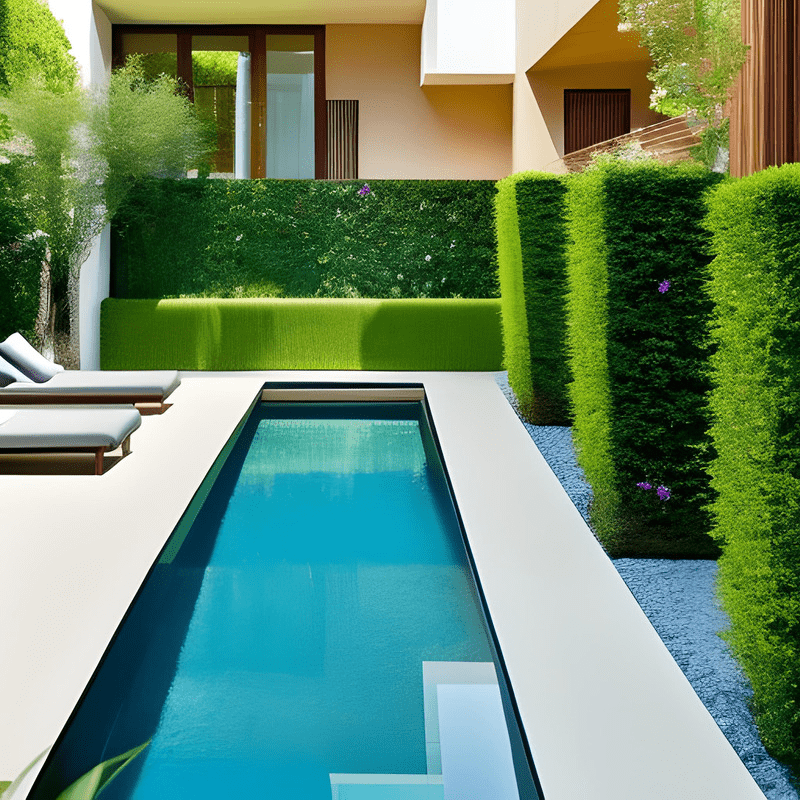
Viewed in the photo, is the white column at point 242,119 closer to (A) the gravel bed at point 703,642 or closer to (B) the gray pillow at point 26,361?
(B) the gray pillow at point 26,361

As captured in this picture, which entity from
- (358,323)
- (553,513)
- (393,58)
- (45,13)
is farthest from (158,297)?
(553,513)

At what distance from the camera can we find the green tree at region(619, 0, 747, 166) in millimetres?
6539

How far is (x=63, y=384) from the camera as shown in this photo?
8266 millimetres

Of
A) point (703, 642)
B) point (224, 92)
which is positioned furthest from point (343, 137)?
point (703, 642)

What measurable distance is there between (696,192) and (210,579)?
2949 millimetres

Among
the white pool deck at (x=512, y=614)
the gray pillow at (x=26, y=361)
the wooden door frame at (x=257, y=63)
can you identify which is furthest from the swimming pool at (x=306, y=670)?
the wooden door frame at (x=257, y=63)

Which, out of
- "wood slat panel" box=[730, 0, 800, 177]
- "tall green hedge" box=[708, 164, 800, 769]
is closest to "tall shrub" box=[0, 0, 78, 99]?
"wood slat panel" box=[730, 0, 800, 177]

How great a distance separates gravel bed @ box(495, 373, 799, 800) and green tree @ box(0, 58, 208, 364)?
25.4 ft

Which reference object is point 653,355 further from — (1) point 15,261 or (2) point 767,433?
(1) point 15,261

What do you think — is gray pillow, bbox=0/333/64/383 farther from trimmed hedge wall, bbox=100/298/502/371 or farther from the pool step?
the pool step

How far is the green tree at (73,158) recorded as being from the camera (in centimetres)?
1048

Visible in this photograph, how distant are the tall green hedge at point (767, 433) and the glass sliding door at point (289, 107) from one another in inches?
532

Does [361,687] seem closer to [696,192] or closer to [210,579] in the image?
[210,579]

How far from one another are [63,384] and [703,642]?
626 centimetres
